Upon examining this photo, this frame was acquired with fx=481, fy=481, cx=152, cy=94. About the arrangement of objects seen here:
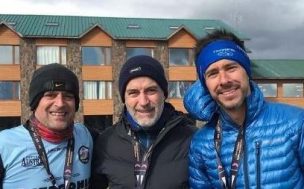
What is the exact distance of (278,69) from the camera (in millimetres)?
45406

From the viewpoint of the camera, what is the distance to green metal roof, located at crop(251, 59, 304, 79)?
43625mm

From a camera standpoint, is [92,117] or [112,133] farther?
[92,117]

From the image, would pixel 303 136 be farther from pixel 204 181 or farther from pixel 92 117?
pixel 92 117

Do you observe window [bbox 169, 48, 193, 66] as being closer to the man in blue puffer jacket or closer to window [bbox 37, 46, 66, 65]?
window [bbox 37, 46, 66, 65]

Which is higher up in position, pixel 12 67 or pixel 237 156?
pixel 12 67

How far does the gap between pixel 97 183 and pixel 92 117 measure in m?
34.8

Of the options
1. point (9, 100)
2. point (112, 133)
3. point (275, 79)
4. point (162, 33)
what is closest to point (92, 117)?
point (9, 100)

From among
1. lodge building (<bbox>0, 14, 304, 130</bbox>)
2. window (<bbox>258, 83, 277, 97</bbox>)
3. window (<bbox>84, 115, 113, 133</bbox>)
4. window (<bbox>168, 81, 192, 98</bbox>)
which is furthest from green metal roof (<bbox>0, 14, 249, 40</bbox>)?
window (<bbox>84, 115, 113, 133</bbox>)

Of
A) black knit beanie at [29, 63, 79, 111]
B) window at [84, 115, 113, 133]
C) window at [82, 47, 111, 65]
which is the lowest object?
window at [84, 115, 113, 133]

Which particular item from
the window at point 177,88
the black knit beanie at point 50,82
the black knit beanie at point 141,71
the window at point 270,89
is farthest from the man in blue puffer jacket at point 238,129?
the window at point 270,89

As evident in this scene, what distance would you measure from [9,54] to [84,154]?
1387 inches

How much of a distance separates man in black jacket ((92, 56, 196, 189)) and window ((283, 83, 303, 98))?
41.4 metres

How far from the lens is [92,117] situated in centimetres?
3906

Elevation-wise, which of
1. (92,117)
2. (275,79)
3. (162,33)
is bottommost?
(92,117)
